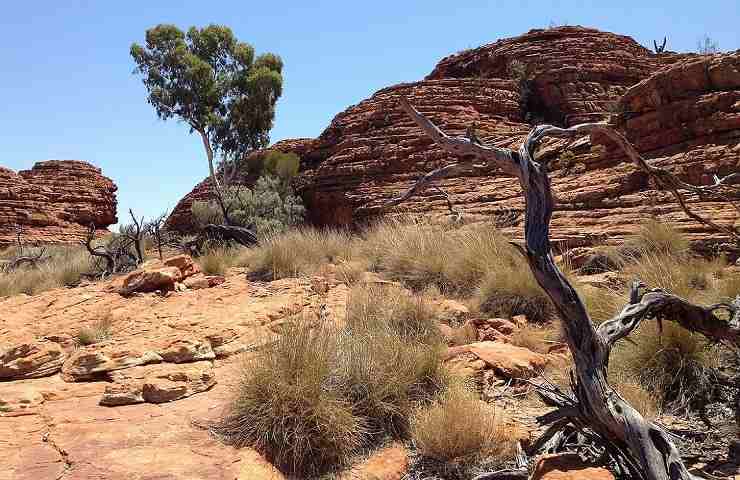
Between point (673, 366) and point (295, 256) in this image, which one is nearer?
point (673, 366)

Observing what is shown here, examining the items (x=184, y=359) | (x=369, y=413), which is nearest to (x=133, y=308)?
(x=184, y=359)

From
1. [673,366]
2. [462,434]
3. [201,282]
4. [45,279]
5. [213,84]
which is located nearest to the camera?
[462,434]

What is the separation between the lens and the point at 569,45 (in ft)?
64.3

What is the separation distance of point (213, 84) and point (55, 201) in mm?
11741

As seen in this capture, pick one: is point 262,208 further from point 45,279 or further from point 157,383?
point 157,383

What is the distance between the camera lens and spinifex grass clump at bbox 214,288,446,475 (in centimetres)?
317

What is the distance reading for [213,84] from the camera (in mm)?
23453

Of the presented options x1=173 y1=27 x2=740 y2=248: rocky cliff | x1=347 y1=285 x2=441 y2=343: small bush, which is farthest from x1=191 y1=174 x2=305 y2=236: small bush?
x1=347 y1=285 x2=441 y2=343: small bush

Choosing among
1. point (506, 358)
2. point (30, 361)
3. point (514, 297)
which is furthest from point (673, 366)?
point (30, 361)

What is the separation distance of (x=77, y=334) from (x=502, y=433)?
4698 mm

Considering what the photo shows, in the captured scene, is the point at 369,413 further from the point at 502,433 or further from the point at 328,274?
the point at 328,274

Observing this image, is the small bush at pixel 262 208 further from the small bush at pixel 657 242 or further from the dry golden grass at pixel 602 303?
the dry golden grass at pixel 602 303

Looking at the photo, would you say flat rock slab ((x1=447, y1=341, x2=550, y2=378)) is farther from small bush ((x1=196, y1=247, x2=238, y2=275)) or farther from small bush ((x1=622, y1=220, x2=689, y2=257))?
small bush ((x1=196, y1=247, x2=238, y2=275))

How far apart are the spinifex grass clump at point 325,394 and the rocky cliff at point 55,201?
2636 cm
